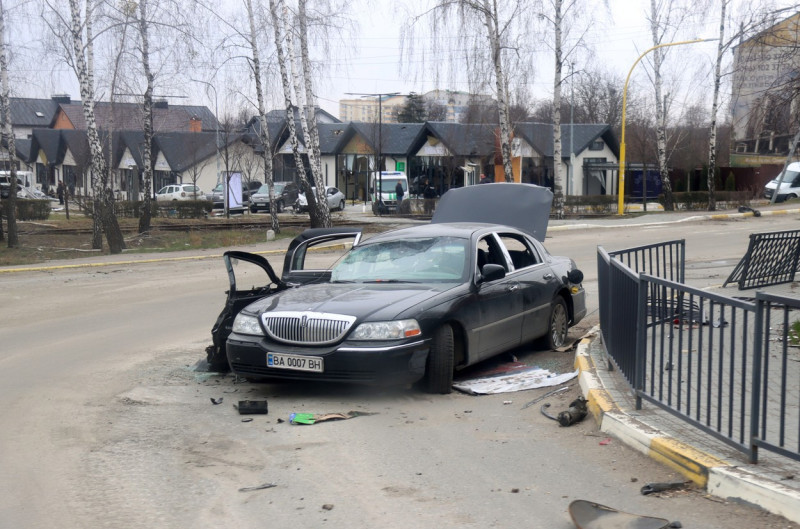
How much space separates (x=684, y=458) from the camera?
5.20 metres

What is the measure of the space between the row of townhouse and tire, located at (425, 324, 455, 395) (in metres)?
39.7

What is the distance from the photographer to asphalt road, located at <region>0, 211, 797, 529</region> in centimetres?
484

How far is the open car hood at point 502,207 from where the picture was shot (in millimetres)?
13516

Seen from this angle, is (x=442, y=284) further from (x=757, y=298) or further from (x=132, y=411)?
(x=757, y=298)

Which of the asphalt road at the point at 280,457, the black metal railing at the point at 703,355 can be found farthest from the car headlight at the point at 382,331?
the black metal railing at the point at 703,355

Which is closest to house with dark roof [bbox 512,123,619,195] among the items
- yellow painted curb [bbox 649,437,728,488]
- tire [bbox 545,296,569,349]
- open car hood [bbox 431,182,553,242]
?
open car hood [bbox 431,182,553,242]

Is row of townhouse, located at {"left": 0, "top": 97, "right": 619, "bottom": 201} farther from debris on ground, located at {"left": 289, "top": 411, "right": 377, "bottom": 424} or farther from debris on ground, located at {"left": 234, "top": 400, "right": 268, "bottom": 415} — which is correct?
debris on ground, located at {"left": 289, "top": 411, "right": 377, "bottom": 424}

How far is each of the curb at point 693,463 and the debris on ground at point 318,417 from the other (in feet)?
6.13

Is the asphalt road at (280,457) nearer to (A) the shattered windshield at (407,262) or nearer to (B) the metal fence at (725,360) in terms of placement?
(B) the metal fence at (725,360)

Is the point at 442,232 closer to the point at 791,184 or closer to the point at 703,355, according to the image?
the point at 703,355

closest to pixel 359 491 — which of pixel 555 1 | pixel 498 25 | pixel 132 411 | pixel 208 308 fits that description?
pixel 132 411

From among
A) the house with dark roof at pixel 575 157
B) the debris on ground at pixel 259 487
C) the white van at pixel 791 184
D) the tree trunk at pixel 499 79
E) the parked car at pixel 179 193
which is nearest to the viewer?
the debris on ground at pixel 259 487

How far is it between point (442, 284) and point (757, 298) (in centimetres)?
386

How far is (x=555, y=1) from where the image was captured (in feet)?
110
